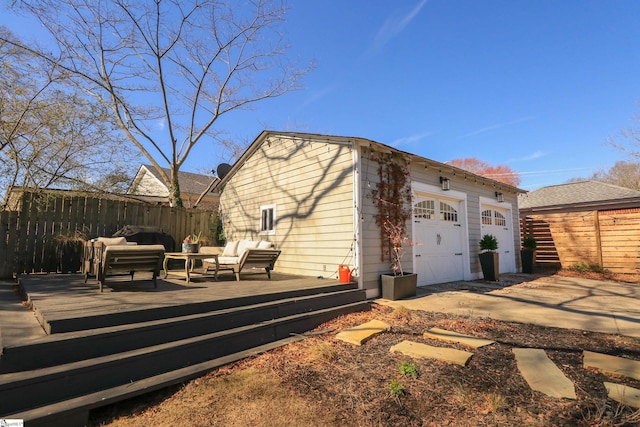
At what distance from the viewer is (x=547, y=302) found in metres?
5.65

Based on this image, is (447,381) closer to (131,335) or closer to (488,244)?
(131,335)

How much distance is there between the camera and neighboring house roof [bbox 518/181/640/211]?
42.2 ft

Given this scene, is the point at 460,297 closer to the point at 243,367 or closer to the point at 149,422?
the point at 243,367

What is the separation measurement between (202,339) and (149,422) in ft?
3.11

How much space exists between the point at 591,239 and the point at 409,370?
10637 millimetres

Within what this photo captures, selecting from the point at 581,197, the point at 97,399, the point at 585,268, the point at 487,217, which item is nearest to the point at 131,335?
the point at 97,399

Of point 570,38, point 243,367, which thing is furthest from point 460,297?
point 570,38

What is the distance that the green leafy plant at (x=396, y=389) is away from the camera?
238 centimetres

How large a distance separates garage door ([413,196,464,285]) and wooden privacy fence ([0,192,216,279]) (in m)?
7.58

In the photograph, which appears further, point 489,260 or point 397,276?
point 489,260

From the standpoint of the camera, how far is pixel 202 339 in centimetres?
312

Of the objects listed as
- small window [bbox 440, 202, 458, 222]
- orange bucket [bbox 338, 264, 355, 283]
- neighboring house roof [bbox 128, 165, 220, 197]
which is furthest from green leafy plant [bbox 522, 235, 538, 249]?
neighboring house roof [bbox 128, 165, 220, 197]

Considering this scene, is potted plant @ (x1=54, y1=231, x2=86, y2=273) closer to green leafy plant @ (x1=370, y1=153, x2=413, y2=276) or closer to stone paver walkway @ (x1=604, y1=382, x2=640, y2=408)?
green leafy plant @ (x1=370, y1=153, x2=413, y2=276)

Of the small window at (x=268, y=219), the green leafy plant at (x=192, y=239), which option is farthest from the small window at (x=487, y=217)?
the green leafy plant at (x=192, y=239)
